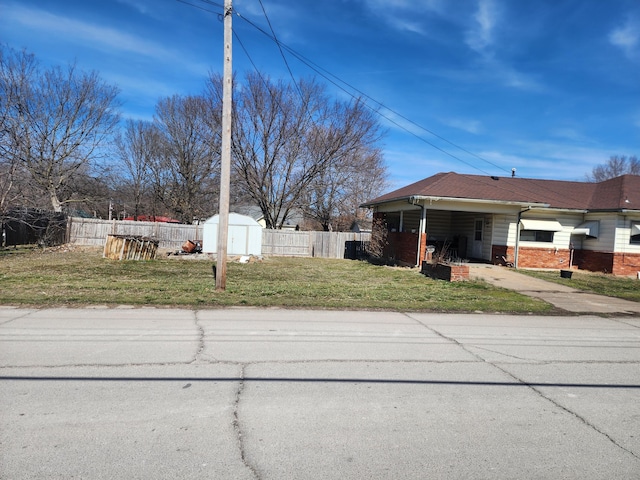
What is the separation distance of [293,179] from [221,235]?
20.1m

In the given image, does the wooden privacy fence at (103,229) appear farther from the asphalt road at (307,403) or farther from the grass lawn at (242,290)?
the asphalt road at (307,403)

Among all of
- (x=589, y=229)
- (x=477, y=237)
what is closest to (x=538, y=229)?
(x=589, y=229)

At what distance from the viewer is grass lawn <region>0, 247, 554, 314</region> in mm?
→ 9852

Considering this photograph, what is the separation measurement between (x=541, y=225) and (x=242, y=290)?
603 inches

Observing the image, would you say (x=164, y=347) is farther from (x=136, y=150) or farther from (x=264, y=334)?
(x=136, y=150)

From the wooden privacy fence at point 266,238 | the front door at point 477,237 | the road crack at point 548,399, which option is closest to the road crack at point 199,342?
the road crack at point 548,399

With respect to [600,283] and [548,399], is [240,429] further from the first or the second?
[600,283]

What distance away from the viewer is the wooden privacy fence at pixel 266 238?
2755 centimetres

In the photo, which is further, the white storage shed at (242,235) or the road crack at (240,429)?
the white storage shed at (242,235)

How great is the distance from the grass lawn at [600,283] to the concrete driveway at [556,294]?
2.17 ft

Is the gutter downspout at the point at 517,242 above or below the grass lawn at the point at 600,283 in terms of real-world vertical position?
above

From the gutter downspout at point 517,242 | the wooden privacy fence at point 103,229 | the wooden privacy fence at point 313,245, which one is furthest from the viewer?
the wooden privacy fence at point 313,245

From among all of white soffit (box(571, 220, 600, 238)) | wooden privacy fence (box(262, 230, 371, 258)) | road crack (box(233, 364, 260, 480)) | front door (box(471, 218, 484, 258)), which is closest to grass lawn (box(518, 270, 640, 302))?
white soffit (box(571, 220, 600, 238))

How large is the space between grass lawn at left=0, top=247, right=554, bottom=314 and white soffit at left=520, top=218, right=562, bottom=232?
701 cm
